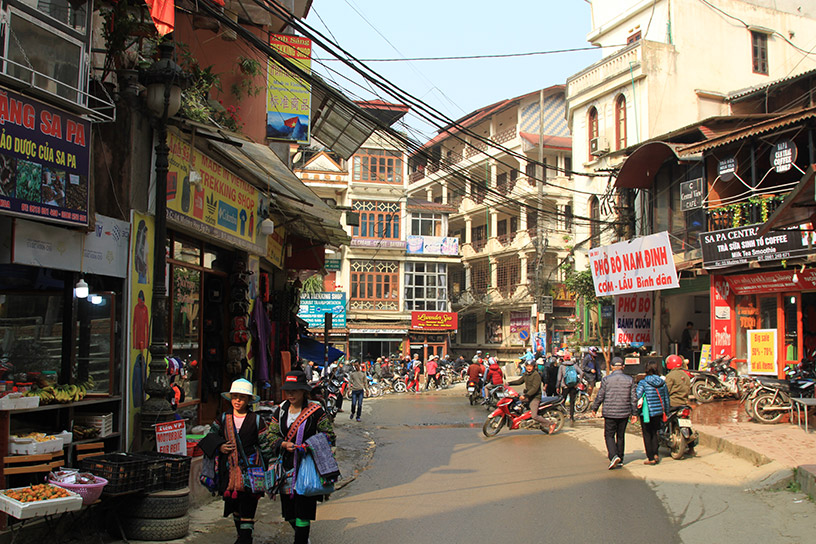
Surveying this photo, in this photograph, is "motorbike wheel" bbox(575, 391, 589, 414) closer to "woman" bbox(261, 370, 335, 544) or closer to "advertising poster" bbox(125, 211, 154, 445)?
"advertising poster" bbox(125, 211, 154, 445)

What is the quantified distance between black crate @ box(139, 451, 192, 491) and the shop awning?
7506 mm

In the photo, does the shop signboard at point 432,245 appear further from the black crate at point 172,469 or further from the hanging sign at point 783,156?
the black crate at point 172,469

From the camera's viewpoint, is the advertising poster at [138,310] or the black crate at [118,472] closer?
the black crate at [118,472]

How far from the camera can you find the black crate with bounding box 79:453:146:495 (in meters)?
6.39

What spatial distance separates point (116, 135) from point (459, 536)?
5813 mm

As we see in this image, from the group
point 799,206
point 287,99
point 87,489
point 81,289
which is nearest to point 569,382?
point 287,99

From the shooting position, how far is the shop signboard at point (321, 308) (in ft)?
132

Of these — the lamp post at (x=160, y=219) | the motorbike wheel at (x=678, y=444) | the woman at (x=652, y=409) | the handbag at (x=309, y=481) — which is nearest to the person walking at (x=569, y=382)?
the motorbike wheel at (x=678, y=444)

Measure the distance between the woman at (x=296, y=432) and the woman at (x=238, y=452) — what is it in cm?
13

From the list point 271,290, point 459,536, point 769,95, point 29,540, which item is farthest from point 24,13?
point 769,95

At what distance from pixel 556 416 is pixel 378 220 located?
3061 cm

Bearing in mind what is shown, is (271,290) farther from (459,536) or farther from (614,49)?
(614,49)

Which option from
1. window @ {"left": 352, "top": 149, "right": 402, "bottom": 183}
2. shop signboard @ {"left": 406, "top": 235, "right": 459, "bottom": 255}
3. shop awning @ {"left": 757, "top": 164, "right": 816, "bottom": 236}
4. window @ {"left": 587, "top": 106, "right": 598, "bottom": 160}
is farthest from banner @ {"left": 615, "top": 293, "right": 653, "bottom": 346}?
window @ {"left": 352, "top": 149, "right": 402, "bottom": 183}

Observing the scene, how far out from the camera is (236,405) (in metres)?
6.33
